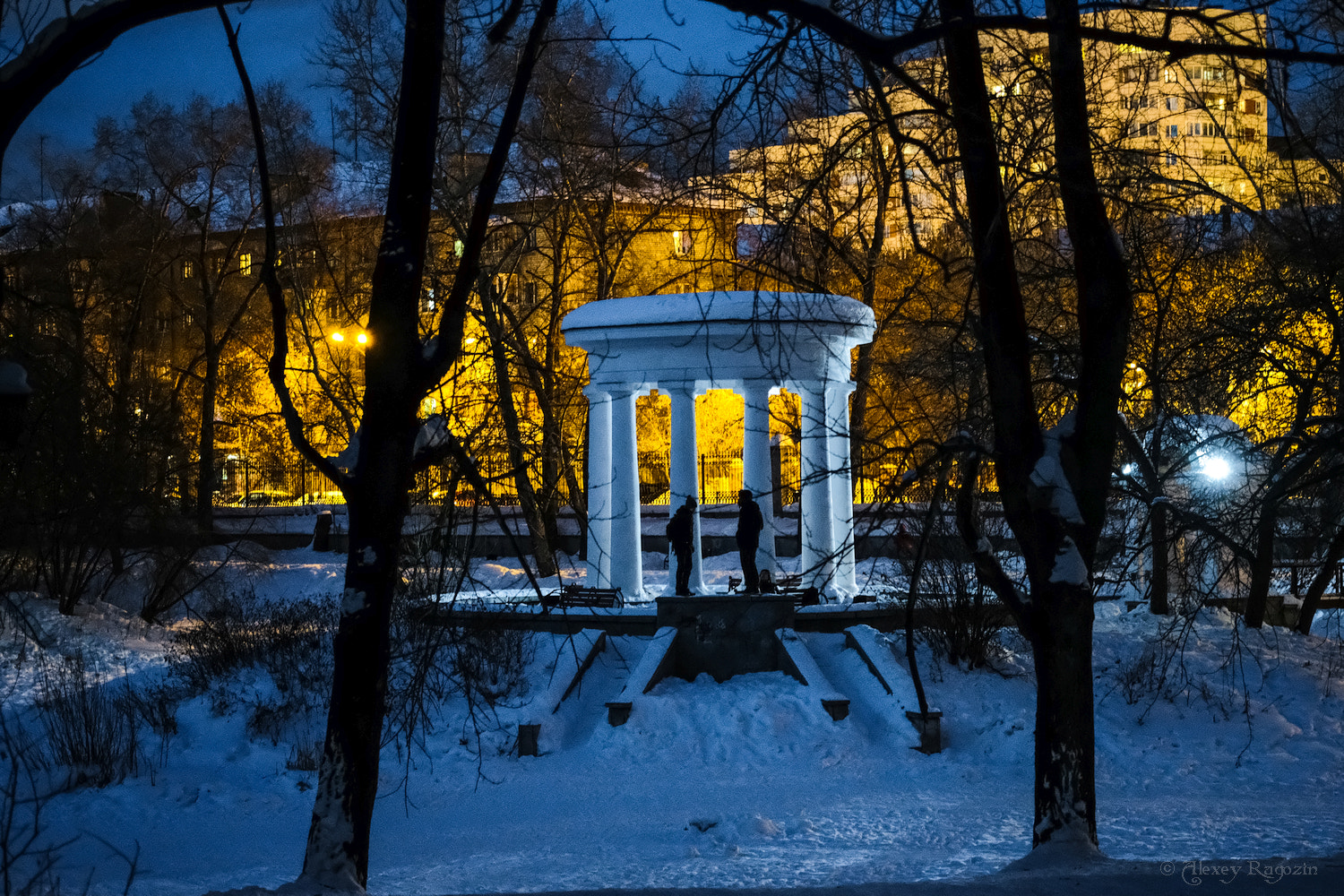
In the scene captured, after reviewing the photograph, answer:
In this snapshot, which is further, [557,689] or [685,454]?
[685,454]

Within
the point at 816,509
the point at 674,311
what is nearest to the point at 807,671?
the point at 816,509

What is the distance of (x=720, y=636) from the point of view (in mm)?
16688

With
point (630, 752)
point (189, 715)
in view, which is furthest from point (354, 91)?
point (630, 752)

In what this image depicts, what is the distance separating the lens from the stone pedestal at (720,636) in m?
16.7

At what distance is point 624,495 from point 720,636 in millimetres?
3492

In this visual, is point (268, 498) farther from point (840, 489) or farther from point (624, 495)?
point (840, 489)

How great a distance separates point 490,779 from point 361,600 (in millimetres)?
7077

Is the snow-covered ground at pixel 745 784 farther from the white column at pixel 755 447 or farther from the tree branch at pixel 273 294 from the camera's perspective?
the tree branch at pixel 273 294

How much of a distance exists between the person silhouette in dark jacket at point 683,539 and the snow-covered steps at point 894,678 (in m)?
2.62

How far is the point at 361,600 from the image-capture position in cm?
612

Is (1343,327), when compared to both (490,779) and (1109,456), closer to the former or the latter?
(1109,456)

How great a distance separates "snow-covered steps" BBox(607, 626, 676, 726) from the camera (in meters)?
14.4

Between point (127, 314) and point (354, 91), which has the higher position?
point (354, 91)

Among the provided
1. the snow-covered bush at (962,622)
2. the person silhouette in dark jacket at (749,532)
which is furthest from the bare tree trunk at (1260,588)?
the person silhouette in dark jacket at (749,532)
